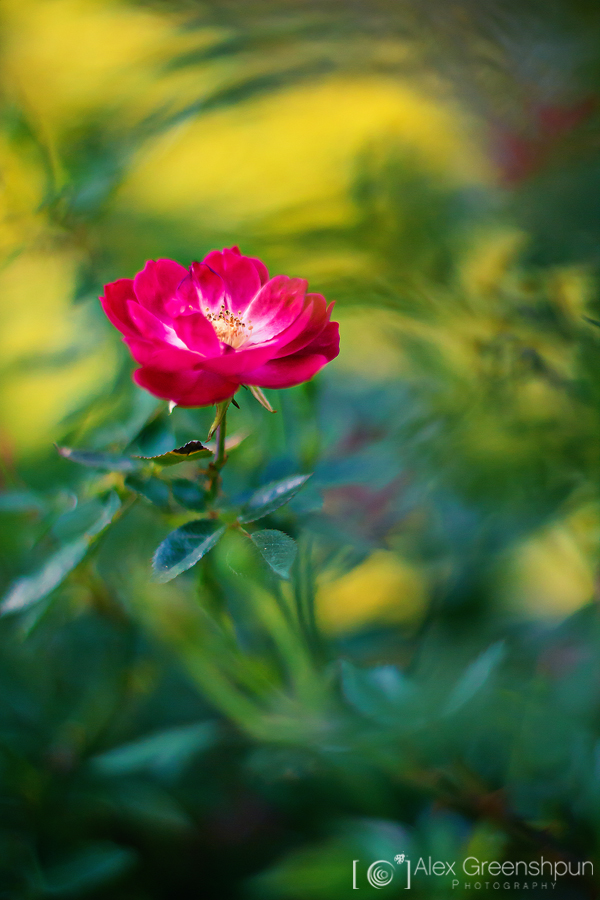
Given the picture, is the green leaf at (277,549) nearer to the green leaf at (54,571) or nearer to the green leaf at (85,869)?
the green leaf at (54,571)

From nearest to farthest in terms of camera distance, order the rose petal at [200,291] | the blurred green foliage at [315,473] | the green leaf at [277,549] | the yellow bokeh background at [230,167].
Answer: the green leaf at [277,549] → the rose petal at [200,291] → the blurred green foliage at [315,473] → the yellow bokeh background at [230,167]

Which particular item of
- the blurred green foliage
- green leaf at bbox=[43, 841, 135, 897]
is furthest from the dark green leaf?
green leaf at bbox=[43, 841, 135, 897]

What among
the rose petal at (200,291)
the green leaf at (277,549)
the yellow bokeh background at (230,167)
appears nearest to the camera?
the green leaf at (277,549)

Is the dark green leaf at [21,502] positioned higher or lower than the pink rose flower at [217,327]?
lower

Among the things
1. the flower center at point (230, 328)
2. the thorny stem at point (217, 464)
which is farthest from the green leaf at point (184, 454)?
the flower center at point (230, 328)

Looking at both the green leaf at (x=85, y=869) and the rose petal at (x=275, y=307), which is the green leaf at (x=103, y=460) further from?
the green leaf at (x=85, y=869)

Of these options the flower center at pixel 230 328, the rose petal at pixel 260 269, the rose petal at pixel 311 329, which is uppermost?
the rose petal at pixel 260 269

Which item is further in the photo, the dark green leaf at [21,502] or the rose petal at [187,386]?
the dark green leaf at [21,502]

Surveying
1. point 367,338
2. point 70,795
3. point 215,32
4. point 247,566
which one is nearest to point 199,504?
point 247,566
